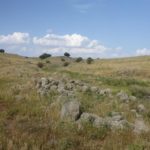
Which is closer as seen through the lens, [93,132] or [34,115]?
[93,132]

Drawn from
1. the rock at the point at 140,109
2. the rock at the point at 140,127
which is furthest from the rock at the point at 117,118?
the rock at the point at 140,109

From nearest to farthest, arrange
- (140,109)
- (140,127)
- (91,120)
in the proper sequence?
(140,127), (91,120), (140,109)

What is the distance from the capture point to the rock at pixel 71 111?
33.5 feet

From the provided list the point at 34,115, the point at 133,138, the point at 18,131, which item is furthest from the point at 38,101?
the point at 133,138

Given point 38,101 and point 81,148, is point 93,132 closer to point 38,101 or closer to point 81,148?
point 81,148

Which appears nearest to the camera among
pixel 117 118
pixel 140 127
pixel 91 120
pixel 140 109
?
pixel 140 127

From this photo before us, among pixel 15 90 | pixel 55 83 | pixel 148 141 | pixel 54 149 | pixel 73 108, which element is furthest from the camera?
pixel 55 83

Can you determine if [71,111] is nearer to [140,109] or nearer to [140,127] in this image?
[140,127]

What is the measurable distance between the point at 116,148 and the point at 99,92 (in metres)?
9.94

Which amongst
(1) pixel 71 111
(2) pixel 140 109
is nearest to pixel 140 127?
(1) pixel 71 111

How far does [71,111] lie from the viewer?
10.5 m

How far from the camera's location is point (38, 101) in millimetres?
13297

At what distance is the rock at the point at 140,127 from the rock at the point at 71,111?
5.63 ft

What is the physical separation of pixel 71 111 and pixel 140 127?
2116 mm
